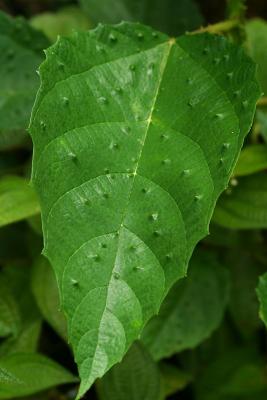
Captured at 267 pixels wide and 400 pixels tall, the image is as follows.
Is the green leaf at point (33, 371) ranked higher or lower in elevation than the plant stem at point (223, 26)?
lower

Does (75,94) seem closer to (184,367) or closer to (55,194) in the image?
(55,194)

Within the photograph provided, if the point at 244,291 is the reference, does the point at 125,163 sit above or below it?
above

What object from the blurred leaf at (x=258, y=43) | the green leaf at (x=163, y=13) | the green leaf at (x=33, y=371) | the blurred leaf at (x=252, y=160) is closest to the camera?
the green leaf at (x=33, y=371)

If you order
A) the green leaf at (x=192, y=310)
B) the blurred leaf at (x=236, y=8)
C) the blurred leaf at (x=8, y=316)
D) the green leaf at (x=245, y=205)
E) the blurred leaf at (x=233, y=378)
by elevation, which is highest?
the blurred leaf at (x=236, y=8)

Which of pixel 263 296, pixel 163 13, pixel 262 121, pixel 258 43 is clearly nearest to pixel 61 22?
pixel 163 13

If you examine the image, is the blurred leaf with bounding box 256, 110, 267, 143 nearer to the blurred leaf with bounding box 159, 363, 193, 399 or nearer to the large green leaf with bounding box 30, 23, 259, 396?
the large green leaf with bounding box 30, 23, 259, 396

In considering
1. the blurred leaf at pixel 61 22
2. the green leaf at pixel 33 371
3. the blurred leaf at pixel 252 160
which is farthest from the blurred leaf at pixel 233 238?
the blurred leaf at pixel 61 22

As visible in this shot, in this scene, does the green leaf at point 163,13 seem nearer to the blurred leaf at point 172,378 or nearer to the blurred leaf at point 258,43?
the blurred leaf at point 258,43

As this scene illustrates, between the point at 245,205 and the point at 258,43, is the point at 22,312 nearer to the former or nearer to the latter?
the point at 245,205
